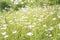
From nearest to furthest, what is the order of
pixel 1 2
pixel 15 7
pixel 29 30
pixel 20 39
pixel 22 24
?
pixel 20 39 < pixel 29 30 < pixel 22 24 < pixel 15 7 < pixel 1 2

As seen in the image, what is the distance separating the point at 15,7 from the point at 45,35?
149 inches

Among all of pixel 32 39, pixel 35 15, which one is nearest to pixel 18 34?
pixel 32 39

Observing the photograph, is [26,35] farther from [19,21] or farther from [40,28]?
[19,21]

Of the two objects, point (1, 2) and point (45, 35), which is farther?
point (1, 2)

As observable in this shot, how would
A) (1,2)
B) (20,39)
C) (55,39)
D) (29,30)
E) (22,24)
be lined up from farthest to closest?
(1,2)
(22,24)
(29,30)
(20,39)
(55,39)

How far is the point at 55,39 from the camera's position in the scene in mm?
3078

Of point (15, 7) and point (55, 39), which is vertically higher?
point (55, 39)

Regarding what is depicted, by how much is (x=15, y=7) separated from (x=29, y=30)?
136 inches

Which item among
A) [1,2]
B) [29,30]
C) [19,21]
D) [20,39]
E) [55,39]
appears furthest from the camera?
[1,2]

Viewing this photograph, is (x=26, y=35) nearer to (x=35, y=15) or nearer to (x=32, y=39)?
(x=32, y=39)

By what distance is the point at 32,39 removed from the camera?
3217 millimetres

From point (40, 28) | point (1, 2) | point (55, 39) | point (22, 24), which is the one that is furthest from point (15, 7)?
point (55, 39)

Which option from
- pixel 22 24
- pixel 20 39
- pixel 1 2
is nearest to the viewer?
pixel 20 39

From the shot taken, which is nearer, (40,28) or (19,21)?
(40,28)
